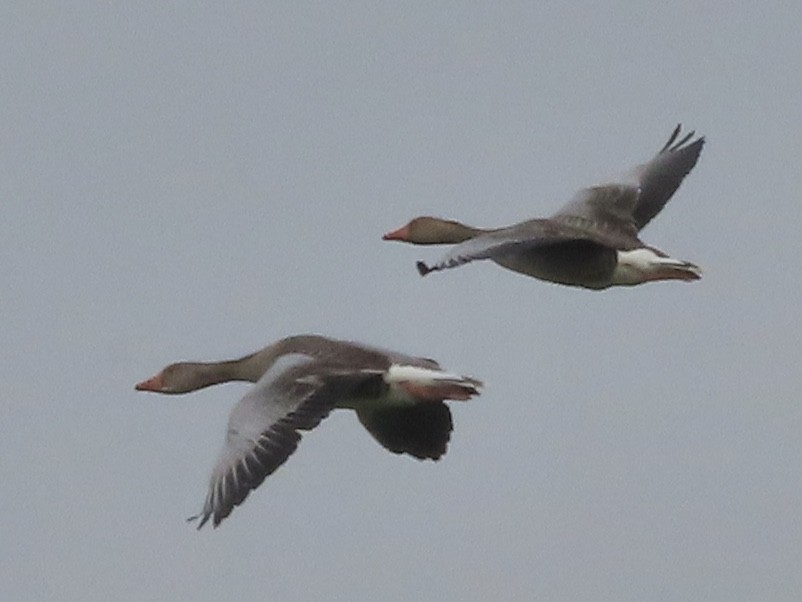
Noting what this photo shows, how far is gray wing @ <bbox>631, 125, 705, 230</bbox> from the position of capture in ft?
86.4

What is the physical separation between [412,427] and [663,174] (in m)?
5.32

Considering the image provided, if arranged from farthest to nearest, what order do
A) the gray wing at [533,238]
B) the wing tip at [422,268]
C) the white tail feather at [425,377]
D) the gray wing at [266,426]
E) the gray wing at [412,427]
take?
1. the gray wing at [412,427]
2. the gray wing at [533,238]
3. the white tail feather at [425,377]
4. the wing tip at [422,268]
5. the gray wing at [266,426]

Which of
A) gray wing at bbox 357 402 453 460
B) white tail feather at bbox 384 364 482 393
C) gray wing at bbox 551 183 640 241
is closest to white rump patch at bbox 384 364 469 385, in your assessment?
white tail feather at bbox 384 364 482 393

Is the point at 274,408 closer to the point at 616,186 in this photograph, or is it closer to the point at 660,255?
the point at 660,255

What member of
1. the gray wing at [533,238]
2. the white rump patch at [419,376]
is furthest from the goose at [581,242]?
the white rump patch at [419,376]

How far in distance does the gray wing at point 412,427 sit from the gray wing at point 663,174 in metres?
3.96

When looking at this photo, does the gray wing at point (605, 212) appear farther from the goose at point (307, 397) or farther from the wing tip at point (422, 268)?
the wing tip at point (422, 268)

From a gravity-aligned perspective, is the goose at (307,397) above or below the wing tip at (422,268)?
A: below

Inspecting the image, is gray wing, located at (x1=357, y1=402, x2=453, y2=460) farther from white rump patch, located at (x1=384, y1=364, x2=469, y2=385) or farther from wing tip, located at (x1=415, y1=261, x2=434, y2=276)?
wing tip, located at (x1=415, y1=261, x2=434, y2=276)

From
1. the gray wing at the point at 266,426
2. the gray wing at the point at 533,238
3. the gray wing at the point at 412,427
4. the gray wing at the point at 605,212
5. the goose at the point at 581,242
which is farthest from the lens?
the gray wing at the point at 605,212

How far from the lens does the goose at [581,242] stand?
23.7 metres

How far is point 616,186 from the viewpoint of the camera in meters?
26.3

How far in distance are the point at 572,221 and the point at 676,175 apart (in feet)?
8.19

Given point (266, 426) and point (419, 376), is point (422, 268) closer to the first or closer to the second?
point (419, 376)
